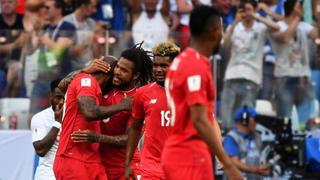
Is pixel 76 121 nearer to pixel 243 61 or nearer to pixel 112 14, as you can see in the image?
pixel 243 61

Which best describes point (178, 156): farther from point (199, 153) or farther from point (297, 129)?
point (297, 129)

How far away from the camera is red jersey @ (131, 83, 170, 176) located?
866 cm

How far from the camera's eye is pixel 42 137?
34.1ft

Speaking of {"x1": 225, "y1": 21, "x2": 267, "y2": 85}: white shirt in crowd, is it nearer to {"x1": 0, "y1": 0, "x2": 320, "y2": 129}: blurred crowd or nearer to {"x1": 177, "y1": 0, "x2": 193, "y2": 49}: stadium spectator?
{"x1": 0, "y1": 0, "x2": 320, "y2": 129}: blurred crowd

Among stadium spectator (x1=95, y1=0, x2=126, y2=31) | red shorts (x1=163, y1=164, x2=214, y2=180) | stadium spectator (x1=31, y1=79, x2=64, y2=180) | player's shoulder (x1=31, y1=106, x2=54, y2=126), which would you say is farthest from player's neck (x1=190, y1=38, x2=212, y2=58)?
stadium spectator (x1=95, y1=0, x2=126, y2=31)

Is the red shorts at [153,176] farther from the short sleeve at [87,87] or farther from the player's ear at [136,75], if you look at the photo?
the player's ear at [136,75]

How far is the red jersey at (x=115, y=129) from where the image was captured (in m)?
9.52

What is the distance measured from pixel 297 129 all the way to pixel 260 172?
114cm

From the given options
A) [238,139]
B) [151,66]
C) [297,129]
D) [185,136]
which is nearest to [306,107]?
[297,129]

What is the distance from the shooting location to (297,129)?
583 inches

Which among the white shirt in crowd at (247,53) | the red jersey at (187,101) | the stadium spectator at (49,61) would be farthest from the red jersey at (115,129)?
the white shirt in crowd at (247,53)

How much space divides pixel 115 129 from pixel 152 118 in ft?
3.24

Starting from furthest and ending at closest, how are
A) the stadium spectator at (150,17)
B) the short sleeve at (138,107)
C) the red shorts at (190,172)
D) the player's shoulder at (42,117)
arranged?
the stadium spectator at (150,17), the player's shoulder at (42,117), the short sleeve at (138,107), the red shorts at (190,172)

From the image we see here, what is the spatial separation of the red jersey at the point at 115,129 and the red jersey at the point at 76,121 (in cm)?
35
